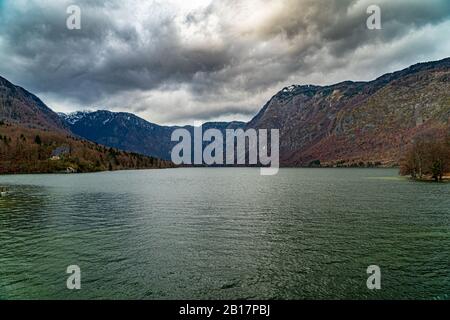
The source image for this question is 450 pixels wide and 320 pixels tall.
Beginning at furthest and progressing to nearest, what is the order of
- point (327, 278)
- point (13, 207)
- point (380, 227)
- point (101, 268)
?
point (13, 207) < point (380, 227) < point (101, 268) < point (327, 278)

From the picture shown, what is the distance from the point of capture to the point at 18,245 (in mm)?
40406

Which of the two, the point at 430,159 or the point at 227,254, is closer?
the point at 227,254

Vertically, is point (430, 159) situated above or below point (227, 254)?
above

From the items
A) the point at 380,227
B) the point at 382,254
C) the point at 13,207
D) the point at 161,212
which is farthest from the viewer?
the point at 13,207

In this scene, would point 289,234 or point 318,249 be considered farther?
point 289,234

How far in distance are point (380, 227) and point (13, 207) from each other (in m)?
79.7

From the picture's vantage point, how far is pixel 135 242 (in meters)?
42.3

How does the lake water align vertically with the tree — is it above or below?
below

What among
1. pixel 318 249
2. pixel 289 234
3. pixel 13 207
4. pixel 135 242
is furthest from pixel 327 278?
pixel 13 207

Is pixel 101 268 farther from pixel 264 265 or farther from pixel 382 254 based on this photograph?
pixel 382 254

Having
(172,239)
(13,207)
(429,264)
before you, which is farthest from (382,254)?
(13,207)

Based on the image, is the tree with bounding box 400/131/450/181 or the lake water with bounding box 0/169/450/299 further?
the tree with bounding box 400/131/450/181

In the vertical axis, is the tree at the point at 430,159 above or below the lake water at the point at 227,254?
above

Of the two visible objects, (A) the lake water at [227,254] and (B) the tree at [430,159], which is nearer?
(A) the lake water at [227,254]
